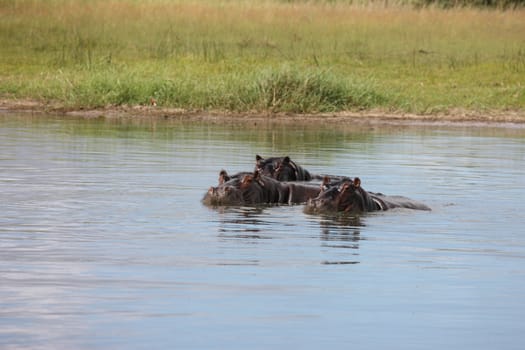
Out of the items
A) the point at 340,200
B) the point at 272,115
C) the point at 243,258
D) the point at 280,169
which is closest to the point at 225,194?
the point at 340,200

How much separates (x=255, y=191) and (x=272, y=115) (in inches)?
405

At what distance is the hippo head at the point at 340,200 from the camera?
10.2 m

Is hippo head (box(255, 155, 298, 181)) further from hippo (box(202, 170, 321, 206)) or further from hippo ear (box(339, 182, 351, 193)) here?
hippo ear (box(339, 182, 351, 193))

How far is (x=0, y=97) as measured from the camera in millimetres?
22500

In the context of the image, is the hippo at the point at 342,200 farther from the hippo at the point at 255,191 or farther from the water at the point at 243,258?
the hippo at the point at 255,191

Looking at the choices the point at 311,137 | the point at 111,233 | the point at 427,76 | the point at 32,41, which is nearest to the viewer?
the point at 111,233

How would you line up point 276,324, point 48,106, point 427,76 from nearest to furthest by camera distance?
point 276,324 < point 48,106 < point 427,76

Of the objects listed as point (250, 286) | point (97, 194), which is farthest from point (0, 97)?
point (250, 286)

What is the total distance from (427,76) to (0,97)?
761 cm

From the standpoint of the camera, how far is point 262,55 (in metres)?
26.3

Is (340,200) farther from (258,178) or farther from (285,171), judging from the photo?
(285,171)

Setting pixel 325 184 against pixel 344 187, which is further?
pixel 325 184

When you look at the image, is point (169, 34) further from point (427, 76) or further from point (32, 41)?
point (427, 76)

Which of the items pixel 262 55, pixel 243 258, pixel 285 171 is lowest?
pixel 243 258
